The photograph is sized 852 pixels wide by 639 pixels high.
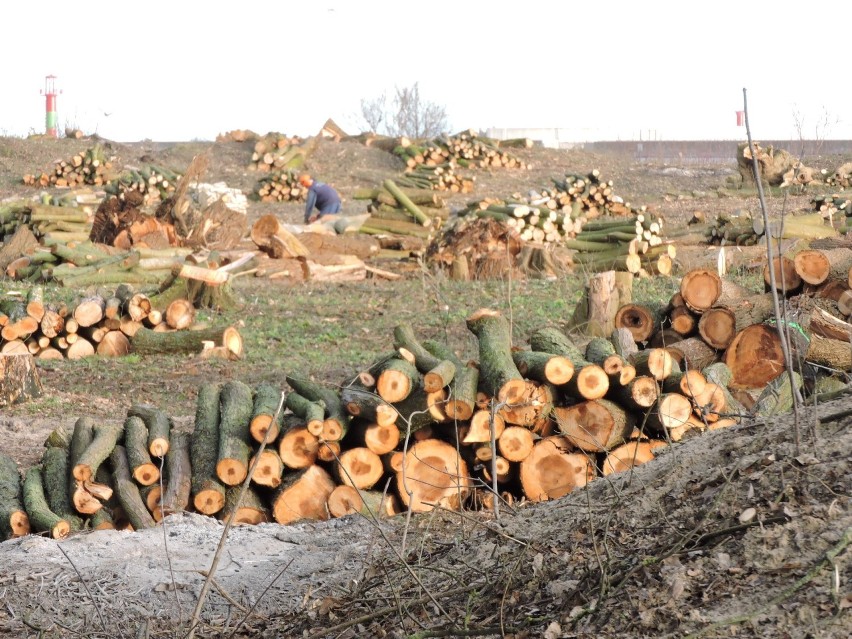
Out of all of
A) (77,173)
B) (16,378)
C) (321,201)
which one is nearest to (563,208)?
(321,201)

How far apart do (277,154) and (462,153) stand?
17.9 feet

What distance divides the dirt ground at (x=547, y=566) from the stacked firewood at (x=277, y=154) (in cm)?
2440

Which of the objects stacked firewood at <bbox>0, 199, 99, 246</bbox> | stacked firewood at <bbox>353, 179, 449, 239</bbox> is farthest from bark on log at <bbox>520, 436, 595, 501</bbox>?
stacked firewood at <bbox>0, 199, 99, 246</bbox>

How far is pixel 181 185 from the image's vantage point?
674 inches

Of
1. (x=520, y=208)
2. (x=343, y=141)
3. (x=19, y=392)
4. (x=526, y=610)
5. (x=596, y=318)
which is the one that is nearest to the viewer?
(x=526, y=610)

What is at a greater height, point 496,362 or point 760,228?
point 760,228

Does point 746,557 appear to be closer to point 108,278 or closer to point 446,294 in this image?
point 446,294

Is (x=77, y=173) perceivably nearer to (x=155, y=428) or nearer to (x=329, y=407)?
(x=155, y=428)

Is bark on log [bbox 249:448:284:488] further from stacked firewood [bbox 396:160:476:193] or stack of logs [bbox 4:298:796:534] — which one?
stacked firewood [bbox 396:160:476:193]

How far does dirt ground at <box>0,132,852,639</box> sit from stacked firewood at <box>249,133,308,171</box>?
24.4m

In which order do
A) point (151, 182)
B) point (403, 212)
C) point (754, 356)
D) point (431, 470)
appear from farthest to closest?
point (151, 182), point (403, 212), point (754, 356), point (431, 470)

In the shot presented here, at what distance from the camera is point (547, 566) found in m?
3.25

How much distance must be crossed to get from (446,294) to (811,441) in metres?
9.61

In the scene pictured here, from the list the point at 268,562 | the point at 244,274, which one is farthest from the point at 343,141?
the point at 268,562
